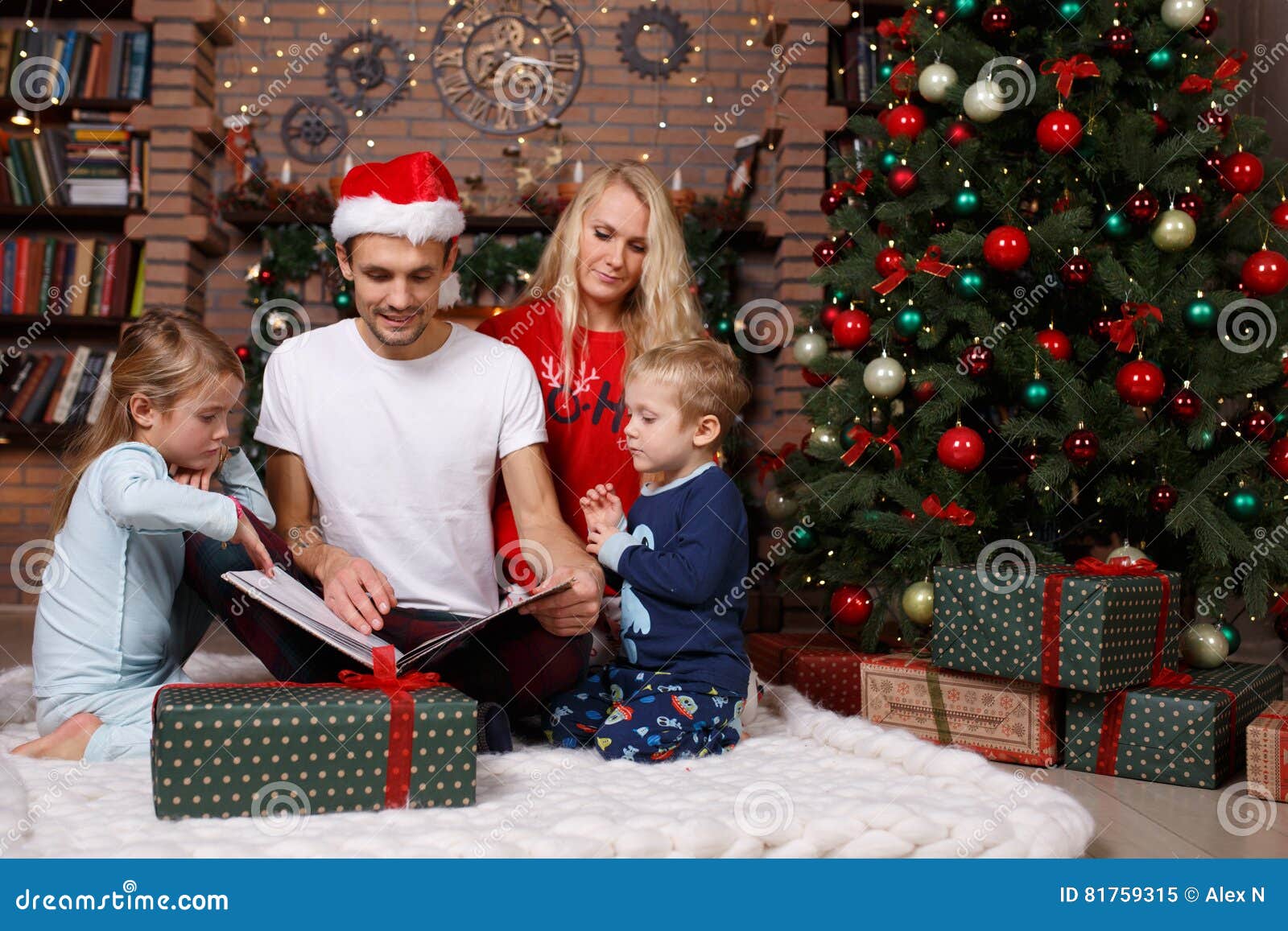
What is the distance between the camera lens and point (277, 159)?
4.47m

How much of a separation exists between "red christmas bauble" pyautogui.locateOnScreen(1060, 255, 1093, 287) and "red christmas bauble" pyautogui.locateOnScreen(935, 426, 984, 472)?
365 millimetres

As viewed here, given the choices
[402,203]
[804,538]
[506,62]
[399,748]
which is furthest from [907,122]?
[506,62]

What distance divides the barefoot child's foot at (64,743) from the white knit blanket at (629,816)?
0.03 m

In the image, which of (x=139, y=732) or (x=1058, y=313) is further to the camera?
(x=1058, y=313)

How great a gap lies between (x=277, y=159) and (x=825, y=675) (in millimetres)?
3253

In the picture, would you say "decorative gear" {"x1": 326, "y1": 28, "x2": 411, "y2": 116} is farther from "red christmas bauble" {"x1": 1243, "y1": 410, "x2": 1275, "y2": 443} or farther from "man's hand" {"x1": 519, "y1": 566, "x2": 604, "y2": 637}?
"red christmas bauble" {"x1": 1243, "y1": 410, "x2": 1275, "y2": 443}

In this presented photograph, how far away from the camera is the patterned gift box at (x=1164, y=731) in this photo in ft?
6.14

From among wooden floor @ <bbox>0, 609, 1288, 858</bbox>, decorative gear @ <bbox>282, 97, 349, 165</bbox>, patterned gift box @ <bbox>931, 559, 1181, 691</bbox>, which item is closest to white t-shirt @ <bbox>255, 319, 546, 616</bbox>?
patterned gift box @ <bbox>931, 559, 1181, 691</bbox>

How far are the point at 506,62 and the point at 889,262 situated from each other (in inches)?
101

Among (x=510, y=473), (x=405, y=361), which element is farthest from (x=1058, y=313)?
(x=405, y=361)

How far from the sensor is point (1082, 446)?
2.20m

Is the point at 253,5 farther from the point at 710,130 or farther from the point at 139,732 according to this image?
the point at 139,732

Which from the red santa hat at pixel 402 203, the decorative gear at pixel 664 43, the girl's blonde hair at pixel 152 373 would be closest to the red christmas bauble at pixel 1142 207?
the red santa hat at pixel 402 203

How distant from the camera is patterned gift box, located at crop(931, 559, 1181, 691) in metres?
1.88
